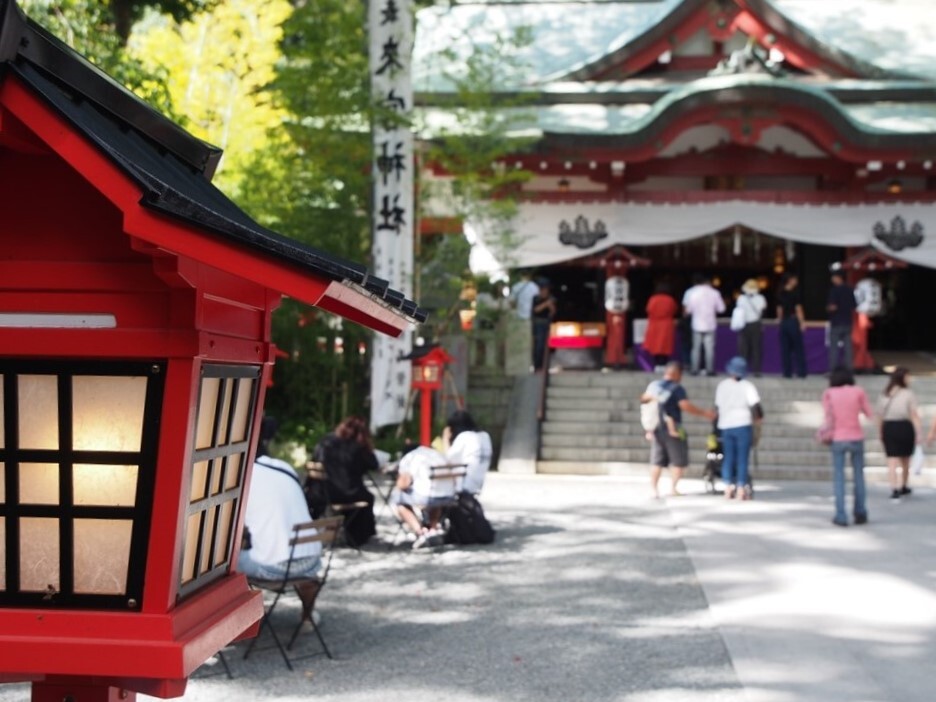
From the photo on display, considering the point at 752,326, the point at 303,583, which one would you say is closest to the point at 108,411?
the point at 303,583

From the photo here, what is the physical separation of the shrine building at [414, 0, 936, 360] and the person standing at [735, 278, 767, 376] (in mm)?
2268

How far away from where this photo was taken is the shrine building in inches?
742

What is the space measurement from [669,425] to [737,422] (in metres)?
0.71

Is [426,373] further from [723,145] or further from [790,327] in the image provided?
[723,145]

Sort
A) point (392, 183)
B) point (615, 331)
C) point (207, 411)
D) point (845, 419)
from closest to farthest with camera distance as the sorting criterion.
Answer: point (207, 411), point (845, 419), point (392, 183), point (615, 331)

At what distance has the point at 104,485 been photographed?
304cm

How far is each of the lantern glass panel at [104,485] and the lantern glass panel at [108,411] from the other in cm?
6

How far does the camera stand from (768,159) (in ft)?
67.7

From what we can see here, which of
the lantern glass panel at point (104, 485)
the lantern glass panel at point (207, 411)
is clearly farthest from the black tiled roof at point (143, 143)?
the lantern glass panel at point (104, 485)

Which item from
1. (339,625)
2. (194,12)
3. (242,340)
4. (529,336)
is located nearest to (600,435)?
(529,336)

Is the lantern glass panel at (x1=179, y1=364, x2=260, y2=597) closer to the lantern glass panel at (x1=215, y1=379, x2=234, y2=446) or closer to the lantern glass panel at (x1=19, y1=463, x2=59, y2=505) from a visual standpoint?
the lantern glass panel at (x1=215, y1=379, x2=234, y2=446)

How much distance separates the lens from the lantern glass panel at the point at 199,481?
3195mm

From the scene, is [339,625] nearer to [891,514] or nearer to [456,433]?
[456,433]

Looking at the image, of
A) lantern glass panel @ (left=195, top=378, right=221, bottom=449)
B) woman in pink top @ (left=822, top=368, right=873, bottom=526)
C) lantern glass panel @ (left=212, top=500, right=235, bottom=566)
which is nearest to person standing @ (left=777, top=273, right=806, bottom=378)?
woman in pink top @ (left=822, top=368, right=873, bottom=526)
